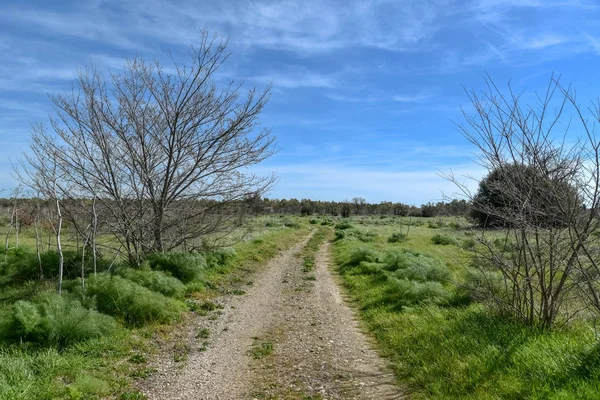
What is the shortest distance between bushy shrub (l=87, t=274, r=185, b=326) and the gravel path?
2.16ft

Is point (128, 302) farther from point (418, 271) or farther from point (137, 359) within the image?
point (418, 271)

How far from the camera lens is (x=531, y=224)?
19.4 feet

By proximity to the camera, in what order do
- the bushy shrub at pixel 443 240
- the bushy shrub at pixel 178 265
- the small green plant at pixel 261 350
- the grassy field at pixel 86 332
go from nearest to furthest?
the grassy field at pixel 86 332, the small green plant at pixel 261 350, the bushy shrub at pixel 178 265, the bushy shrub at pixel 443 240

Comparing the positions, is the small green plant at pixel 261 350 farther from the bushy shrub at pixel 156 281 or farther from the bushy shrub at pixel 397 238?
the bushy shrub at pixel 397 238

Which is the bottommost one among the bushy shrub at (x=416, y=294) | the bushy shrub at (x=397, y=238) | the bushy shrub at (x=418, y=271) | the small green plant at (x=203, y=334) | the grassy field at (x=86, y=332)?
the small green plant at (x=203, y=334)

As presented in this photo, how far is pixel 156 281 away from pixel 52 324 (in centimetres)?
320

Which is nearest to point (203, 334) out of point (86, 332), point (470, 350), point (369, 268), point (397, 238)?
point (86, 332)

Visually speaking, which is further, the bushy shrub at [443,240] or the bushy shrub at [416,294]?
the bushy shrub at [443,240]

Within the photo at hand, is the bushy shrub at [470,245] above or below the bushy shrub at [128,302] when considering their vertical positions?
above

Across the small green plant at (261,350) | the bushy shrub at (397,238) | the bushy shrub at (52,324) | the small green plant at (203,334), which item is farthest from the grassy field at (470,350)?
the bushy shrub at (397,238)

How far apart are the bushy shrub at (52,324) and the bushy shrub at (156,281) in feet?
7.68

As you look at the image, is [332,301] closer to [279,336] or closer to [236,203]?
[279,336]

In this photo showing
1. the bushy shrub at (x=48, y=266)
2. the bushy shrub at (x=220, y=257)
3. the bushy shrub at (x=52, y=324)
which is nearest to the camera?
the bushy shrub at (x=52, y=324)

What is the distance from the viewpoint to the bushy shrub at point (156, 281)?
8.82 metres
